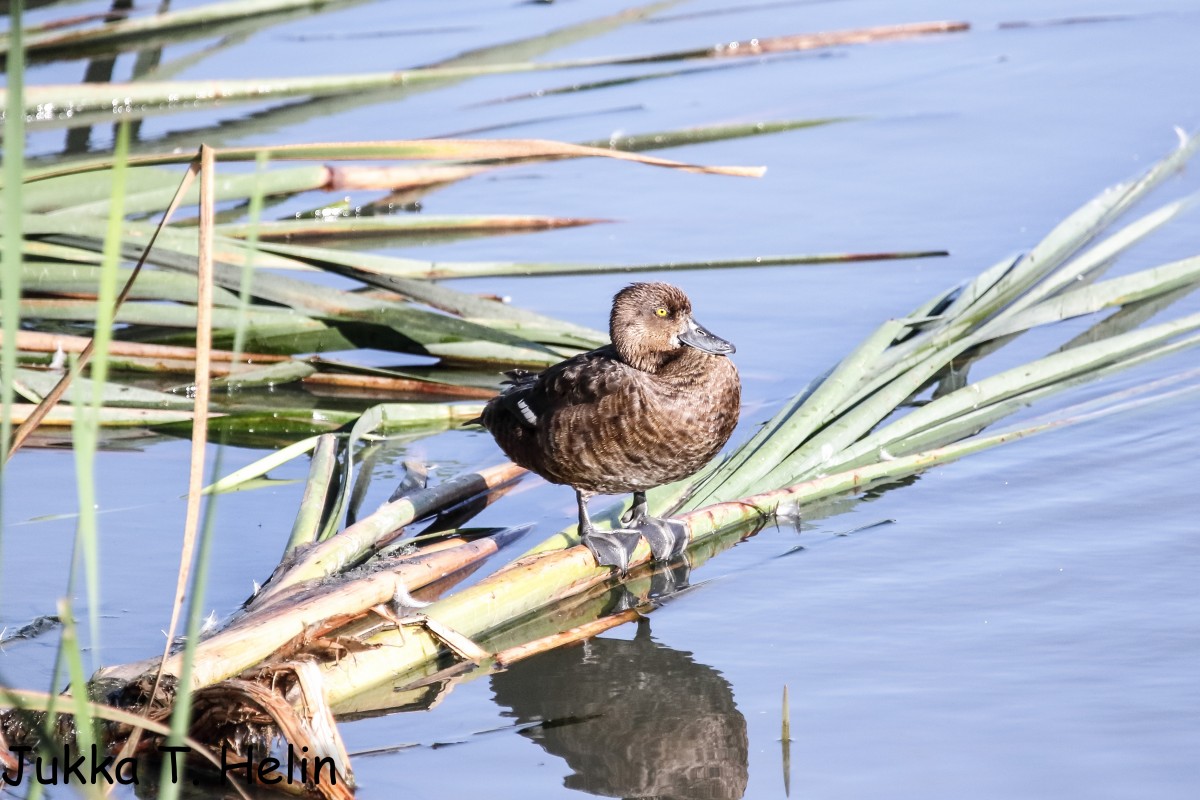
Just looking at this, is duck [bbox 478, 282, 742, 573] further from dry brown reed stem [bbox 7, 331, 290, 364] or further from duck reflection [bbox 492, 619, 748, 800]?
dry brown reed stem [bbox 7, 331, 290, 364]

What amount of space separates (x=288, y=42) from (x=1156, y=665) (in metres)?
7.53

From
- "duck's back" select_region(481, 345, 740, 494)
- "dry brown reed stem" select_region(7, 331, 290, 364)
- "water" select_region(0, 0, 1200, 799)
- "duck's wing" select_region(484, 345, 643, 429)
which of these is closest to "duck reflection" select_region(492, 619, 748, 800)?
"water" select_region(0, 0, 1200, 799)

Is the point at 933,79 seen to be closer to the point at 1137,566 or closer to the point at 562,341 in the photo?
the point at 562,341

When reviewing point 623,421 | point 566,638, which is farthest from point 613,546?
point 566,638

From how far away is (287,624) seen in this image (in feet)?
10.00

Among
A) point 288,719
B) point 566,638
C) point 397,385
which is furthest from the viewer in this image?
point 397,385

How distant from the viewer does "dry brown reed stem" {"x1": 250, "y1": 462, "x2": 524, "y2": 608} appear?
3.37 m

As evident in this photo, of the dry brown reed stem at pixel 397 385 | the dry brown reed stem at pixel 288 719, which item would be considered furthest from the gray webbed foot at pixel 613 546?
the dry brown reed stem at pixel 397 385

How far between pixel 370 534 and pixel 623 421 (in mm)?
697

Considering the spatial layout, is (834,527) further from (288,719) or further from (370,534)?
(288,719)

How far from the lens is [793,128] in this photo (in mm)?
6852

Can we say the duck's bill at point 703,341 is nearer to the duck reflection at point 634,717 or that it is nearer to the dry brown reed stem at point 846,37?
the duck reflection at point 634,717

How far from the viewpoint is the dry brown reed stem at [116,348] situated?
4797mm

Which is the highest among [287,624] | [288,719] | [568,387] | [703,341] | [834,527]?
[703,341]
